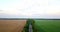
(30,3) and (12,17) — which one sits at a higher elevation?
(30,3)

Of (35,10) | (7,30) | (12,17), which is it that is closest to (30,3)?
(35,10)

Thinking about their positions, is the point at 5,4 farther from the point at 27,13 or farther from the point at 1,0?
the point at 27,13

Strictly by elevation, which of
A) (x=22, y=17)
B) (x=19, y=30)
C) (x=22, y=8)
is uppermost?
(x=22, y=8)
